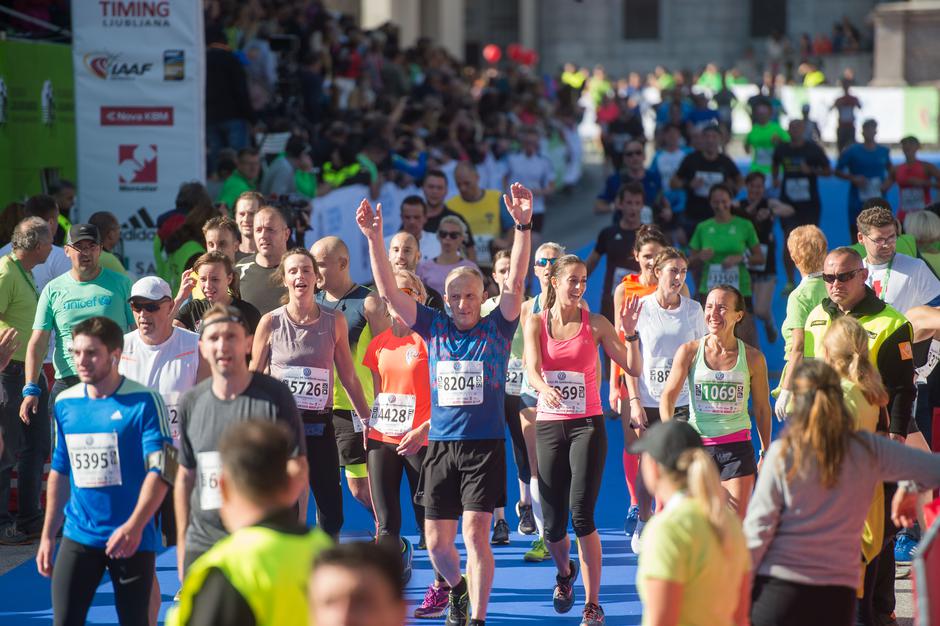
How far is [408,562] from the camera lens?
7.64 m

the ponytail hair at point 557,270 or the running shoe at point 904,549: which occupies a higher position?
the ponytail hair at point 557,270

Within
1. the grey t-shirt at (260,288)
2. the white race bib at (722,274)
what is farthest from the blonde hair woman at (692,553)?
the white race bib at (722,274)

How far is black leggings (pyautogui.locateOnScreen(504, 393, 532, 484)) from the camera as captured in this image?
28.4ft

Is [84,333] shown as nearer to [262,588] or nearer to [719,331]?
[262,588]

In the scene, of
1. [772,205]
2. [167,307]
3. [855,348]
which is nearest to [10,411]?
[167,307]

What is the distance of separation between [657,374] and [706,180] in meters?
7.41

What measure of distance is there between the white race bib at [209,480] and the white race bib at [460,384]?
155 centimetres

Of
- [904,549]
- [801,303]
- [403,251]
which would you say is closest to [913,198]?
[904,549]

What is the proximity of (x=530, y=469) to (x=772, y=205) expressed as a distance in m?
7.53

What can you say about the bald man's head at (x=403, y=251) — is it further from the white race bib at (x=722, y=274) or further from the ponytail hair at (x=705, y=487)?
the white race bib at (x=722, y=274)

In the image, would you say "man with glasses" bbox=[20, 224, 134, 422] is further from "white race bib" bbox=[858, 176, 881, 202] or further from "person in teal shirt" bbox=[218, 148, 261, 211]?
"white race bib" bbox=[858, 176, 881, 202]

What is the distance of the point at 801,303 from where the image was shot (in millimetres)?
7582

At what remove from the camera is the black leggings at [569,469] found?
686 centimetres

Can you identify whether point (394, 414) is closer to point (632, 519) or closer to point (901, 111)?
point (632, 519)
